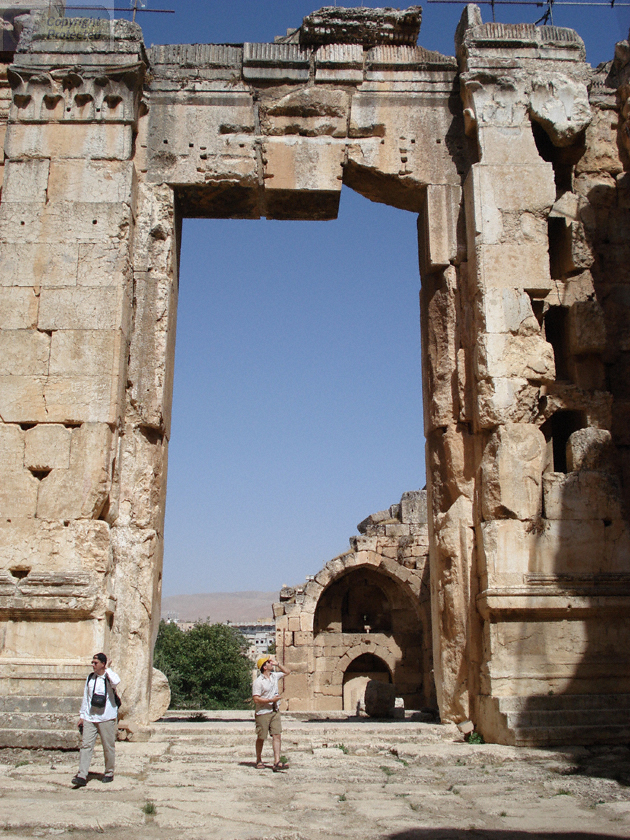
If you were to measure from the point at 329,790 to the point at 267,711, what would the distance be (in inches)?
40.5

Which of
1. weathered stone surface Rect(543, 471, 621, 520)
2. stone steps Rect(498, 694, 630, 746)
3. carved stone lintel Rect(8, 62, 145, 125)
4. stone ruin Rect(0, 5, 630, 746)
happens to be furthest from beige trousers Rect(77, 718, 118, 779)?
carved stone lintel Rect(8, 62, 145, 125)

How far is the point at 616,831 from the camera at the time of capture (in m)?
3.88

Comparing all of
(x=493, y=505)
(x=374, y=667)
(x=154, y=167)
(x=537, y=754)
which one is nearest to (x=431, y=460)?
(x=493, y=505)

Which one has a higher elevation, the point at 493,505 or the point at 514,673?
the point at 493,505

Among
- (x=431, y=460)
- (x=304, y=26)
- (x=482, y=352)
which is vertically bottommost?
(x=431, y=460)

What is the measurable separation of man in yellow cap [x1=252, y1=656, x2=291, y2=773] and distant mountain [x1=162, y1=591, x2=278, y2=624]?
146317 mm

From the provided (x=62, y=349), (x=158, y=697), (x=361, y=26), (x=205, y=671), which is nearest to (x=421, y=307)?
(x=361, y=26)

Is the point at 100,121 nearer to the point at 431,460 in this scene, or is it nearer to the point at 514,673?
the point at 431,460

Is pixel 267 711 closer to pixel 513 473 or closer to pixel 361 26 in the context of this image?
pixel 513 473

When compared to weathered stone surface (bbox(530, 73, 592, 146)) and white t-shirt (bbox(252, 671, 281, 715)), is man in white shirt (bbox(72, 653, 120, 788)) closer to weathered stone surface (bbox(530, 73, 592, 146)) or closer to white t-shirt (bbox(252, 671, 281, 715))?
white t-shirt (bbox(252, 671, 281, 715))

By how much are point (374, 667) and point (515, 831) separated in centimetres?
1558

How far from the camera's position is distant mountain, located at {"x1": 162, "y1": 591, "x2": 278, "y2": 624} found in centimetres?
15450

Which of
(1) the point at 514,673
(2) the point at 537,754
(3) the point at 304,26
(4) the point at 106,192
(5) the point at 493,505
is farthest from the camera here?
(3) the point at 304,26

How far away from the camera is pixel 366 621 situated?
19328 mm
